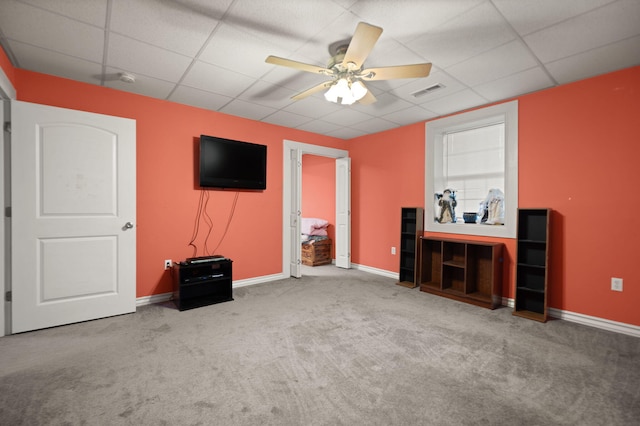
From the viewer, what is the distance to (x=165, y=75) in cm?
292

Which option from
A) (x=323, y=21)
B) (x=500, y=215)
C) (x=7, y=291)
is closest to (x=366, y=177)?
(x=500, y=215)

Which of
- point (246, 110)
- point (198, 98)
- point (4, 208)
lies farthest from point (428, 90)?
point (4, 208)

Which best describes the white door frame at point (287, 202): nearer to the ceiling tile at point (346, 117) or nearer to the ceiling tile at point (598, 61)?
the ceiling tile at point (346, 117)

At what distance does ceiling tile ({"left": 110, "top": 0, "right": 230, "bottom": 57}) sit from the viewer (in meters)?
1.94

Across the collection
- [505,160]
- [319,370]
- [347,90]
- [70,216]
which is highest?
[347,90]

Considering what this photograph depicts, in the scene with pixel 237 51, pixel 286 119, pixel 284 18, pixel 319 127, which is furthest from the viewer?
pixel 319 127

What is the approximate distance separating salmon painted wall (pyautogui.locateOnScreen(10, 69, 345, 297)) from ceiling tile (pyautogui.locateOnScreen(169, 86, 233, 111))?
0.47 ft

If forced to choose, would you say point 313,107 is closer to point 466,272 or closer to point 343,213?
point 343,213

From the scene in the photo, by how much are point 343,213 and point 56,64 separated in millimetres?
4400

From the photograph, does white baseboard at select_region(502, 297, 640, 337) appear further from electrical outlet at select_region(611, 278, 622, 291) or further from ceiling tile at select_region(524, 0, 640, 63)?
ceiling tile at select_region(524, 0, 640, 63)

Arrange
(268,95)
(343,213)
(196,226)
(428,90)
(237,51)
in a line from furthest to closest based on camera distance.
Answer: (343,213) → (196,226) → (268,95) → (428,90) → (237,51)

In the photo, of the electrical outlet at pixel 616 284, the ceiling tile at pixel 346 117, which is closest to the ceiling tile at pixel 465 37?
the ceiling tile at pixel 346 117

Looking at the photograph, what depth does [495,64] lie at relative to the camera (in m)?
2.66

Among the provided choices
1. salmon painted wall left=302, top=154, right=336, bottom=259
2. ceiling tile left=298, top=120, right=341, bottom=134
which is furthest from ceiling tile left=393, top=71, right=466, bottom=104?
salmon painted wall left=302, top=154, right=336, bottom=259
